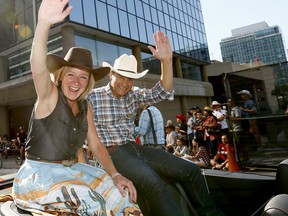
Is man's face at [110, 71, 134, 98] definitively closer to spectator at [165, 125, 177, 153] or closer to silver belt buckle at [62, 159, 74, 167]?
silver belt buckle at [62, 159, 74, 167]

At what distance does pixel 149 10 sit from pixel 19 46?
11561 mm

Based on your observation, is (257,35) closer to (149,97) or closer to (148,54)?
(148,54)

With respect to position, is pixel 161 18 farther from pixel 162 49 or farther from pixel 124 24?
pixel 162 49

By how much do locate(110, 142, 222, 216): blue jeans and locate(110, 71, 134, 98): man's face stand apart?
513 mm

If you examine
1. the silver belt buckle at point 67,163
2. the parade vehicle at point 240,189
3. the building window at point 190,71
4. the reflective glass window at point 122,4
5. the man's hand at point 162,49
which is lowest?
the parade vehicle at point 240,189

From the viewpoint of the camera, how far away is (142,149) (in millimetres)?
2322

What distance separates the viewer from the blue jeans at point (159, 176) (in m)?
1.79

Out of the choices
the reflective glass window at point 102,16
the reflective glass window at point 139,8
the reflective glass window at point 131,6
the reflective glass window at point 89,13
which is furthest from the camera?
the reflective glass window at point 139,8

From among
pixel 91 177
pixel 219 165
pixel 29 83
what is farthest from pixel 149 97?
pixel 29 83

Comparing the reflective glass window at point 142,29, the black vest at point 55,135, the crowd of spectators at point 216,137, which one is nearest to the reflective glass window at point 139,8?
the reflective glass window at point 142,29

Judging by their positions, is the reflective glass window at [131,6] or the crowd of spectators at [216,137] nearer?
the crowd of spectators at [216,137]

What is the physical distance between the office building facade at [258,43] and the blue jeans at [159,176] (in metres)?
168

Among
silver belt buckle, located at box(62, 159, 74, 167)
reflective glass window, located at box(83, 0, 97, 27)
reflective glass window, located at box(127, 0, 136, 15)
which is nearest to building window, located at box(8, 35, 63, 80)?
reflective glass window, located at box(83, 0, 97, 27)

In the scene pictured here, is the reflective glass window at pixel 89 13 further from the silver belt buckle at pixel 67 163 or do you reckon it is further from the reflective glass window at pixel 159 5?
the silver belt buckle at pixel 67 163
